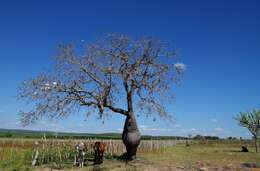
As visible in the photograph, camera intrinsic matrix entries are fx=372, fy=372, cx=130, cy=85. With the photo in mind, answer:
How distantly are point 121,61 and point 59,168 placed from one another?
7.83 m

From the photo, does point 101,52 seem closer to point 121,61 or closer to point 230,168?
point 121,61

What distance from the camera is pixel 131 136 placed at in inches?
934

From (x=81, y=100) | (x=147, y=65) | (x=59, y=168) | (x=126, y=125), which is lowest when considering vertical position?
(x=59, y=168)

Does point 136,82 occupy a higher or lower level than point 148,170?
higher

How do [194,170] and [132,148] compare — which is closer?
[194,170]

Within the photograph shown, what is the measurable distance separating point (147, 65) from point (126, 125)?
4161mm

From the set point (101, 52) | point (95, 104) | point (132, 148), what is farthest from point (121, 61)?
point (132, 148)

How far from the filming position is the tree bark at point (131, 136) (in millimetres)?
23719

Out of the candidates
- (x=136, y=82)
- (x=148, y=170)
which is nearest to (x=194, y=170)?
(x=148, y=170)

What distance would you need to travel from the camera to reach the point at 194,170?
1962cm

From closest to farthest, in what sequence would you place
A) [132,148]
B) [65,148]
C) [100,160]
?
[100,160] → [132,148] → [65,148]

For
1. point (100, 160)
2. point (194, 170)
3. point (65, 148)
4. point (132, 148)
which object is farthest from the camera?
point (65, 148)

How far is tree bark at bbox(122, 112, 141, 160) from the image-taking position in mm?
23719

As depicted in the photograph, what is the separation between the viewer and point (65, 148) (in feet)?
90.3
